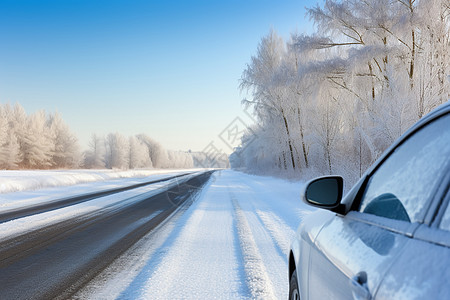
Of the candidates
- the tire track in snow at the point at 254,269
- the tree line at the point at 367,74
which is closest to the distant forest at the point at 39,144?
the tree line at the point at 367,74

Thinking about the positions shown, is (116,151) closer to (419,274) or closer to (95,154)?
(95,154)

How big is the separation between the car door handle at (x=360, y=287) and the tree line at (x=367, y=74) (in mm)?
7492

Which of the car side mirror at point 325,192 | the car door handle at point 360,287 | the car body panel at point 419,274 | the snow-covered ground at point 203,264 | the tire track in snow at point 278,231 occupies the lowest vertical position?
the tire track in snow at point 278,231

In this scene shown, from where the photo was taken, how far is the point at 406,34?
10.8 metres

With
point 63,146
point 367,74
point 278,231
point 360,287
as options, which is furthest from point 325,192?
point 63,146

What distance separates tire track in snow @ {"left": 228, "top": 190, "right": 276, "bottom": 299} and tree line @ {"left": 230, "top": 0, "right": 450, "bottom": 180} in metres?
5.54

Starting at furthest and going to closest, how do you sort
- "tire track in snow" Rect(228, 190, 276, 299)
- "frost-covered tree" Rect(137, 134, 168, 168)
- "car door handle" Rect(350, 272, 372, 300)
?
"frost-covered tree" Rect(137, 134, 168, 168) → "tire track in snow" Rect(228, 190, 276, 299) → "car door handle" Rect(350, 272, 372, 300)

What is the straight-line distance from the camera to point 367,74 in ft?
42.8

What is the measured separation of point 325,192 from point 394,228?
0.73m

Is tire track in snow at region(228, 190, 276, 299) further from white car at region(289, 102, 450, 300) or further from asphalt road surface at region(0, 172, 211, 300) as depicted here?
asphalt road surface at region(0, 172, 211, 300)

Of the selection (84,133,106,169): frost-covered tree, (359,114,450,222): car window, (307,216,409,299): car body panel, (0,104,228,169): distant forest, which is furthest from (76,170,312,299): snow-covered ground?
(84,133,106,169): frost-covered tree

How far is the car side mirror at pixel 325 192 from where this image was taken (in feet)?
5.79

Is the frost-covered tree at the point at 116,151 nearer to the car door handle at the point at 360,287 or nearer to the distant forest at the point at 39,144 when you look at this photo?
the distant forest at the point at 39,144

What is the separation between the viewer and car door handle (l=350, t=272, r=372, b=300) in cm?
103
